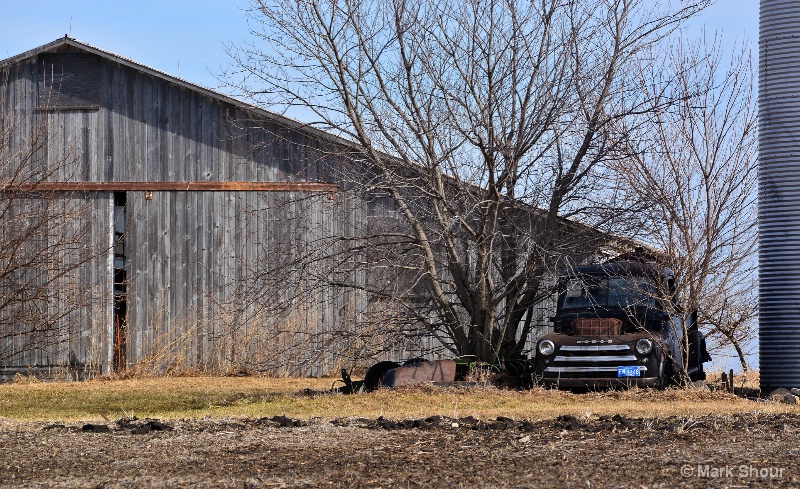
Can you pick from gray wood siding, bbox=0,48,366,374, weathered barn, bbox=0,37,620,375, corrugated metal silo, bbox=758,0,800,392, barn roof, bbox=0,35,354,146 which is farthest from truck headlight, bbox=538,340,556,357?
barn roof, bbox=0,35,354,146

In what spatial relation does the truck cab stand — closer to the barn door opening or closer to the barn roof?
the barn roof

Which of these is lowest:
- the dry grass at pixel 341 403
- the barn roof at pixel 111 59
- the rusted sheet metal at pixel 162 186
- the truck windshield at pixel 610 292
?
the dry grass at pixel 341 403

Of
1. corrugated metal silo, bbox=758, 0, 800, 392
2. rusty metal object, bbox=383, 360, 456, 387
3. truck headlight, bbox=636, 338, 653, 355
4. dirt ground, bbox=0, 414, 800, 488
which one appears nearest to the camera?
dirt ground, bbox=0, 414, 800, 488

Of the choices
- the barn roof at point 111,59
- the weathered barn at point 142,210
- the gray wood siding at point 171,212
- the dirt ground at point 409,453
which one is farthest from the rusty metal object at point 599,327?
the barn roof at point 111,59

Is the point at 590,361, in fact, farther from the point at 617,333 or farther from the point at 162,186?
the point at 162,186

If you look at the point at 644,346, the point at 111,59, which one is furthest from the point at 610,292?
the point at 111,59

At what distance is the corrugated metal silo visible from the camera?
16.7 metres

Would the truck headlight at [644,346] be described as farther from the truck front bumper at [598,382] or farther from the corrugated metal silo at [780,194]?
the corrugated metal silo at [780,194]

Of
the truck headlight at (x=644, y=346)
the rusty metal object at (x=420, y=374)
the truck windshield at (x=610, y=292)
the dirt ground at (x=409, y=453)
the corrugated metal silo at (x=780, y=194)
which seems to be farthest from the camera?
the corrugated metal silo at (x=780, y=194)

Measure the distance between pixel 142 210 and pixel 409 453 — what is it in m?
14.7

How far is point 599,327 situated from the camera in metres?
16.1

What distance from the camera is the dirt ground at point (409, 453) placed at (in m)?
7.44

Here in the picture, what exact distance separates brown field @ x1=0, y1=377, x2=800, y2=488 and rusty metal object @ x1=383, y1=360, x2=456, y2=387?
0.68 m

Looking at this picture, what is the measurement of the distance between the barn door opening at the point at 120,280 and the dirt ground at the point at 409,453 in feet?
33.8
